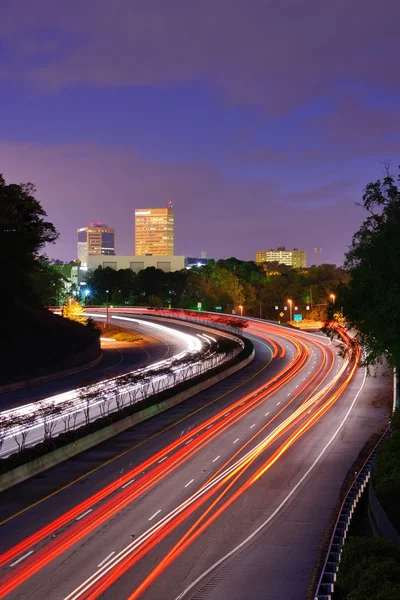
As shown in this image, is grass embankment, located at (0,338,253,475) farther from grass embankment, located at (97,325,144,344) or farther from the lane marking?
grass embankment, located at (97,325,144,344)

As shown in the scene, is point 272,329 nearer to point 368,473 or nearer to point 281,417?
point 281,417

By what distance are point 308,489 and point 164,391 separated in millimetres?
22367

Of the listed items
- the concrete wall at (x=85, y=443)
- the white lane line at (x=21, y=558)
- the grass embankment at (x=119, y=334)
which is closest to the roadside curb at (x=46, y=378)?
the concrete wall at (x=85, y=443)

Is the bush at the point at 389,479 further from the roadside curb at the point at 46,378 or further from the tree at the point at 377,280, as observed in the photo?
the roadside curb at the point at 46,378

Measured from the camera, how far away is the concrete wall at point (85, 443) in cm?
2972

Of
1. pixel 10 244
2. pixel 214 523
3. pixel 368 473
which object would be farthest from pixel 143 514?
pixel 10 244

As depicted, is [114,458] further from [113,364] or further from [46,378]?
[113,364]

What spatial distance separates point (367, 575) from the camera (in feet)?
50.8

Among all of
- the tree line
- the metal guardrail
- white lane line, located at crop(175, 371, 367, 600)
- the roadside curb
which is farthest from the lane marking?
the tree line

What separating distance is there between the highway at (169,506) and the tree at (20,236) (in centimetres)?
3241

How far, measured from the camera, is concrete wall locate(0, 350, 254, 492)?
29.7m

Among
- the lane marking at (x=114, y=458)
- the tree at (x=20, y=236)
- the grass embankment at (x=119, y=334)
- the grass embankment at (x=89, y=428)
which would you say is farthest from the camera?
the grass embankment at (x=119, y=334)

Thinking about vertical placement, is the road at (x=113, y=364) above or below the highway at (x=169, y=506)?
above

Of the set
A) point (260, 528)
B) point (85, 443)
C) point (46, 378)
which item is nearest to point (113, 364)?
point (46, 378)
